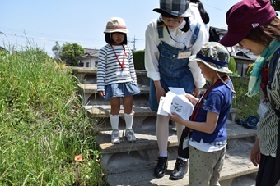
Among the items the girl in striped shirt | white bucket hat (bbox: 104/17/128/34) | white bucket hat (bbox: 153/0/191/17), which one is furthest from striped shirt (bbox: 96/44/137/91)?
white bucket hat (bbox: 153/0/191/17)

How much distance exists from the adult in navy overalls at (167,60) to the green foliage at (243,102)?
1.95m

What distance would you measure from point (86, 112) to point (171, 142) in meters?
1.01

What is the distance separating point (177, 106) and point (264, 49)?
80 cm

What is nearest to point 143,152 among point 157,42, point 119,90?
point 119,90

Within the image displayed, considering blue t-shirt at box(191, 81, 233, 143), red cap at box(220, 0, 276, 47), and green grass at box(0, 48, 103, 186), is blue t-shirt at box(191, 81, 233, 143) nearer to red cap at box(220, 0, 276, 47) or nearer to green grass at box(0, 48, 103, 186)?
red cap at box(220, 0, 276, 47)

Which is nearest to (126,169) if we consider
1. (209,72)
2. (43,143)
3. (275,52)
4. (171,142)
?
(171,142)

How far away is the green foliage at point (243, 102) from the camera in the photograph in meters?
4.27

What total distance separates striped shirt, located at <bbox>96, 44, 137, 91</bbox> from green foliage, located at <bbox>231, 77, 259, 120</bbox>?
2165 mm

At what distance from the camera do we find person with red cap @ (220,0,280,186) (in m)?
1.29

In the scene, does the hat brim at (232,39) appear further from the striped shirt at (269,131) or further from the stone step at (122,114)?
the stone step at (122,114)

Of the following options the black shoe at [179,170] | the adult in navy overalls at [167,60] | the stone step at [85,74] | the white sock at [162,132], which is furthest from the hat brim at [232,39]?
the stone step at [85,74]

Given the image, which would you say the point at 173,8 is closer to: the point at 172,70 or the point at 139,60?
A: the point at 172,70

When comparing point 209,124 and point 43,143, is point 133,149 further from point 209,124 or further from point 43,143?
point 209,124

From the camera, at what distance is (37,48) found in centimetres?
433
